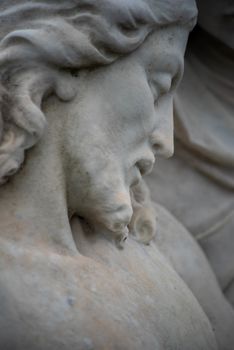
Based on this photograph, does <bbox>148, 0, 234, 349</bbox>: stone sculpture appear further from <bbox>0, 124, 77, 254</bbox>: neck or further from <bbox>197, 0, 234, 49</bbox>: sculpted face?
<bbox>0, 124, 77, 254</bbox>: neck

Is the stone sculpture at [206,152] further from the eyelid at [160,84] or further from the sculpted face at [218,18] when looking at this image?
the eyelid at [160,84]

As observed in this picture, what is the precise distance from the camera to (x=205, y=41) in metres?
2.70

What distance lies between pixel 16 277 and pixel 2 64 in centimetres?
40

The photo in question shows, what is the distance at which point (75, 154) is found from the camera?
1.84 metres

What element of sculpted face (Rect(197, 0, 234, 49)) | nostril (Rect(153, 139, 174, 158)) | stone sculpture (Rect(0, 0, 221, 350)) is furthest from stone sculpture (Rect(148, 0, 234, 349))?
stone sculpture (Rect(0, 0, 221, 350))

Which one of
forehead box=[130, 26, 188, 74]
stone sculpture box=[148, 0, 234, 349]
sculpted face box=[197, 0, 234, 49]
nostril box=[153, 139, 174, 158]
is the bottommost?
stone sculpture box=[148, 0, 234, 349]

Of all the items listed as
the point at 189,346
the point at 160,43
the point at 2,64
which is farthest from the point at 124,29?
the point at 189,346

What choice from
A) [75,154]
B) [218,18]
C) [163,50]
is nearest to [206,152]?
[218,18]

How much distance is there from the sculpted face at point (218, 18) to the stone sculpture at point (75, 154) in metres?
0.64

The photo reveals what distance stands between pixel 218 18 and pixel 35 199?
100cm

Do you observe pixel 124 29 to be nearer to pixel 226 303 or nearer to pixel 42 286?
pixel 42 286

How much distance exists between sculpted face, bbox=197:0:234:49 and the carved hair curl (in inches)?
30.5

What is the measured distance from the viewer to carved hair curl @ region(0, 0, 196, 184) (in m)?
1.79

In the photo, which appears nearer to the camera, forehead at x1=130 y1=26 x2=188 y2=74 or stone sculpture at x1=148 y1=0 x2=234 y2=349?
forehead at x1=130 y1=26 x2=188 y2=74
